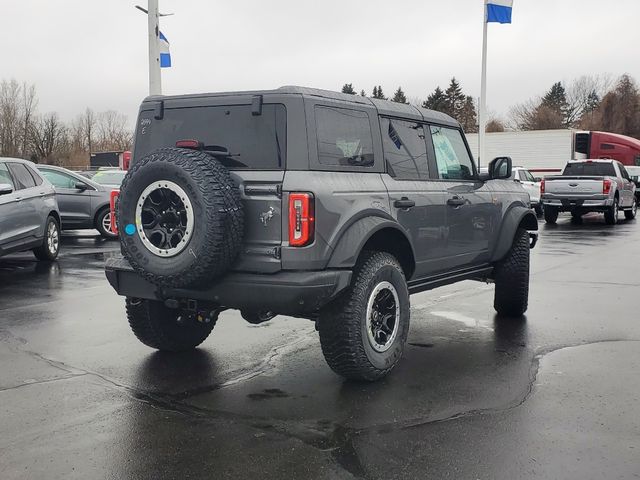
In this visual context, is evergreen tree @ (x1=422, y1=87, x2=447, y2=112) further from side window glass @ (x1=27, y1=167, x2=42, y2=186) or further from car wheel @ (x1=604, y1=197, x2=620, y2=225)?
side window glass @ (x1=27, y1=167, x2=42, y2=186)

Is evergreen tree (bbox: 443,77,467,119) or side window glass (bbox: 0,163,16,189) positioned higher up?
evergreen tree (bbox: 443,77,467,119)

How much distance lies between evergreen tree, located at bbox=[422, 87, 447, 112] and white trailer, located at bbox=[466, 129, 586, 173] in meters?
52.6

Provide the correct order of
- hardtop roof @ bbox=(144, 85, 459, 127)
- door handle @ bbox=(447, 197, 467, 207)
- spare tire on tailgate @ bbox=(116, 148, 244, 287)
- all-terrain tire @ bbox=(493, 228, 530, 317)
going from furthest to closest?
all-terrain tire @ bbox=(493, 228, 530, 317), door handle @ bbox=(447, 197, 467, 207), hardtop roof @ bbox=(144, 85, 459, 127), spare tire on tailgate @ bbox=(116, 148, 244, 287)

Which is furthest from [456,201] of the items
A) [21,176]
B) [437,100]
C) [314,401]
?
[437,100]

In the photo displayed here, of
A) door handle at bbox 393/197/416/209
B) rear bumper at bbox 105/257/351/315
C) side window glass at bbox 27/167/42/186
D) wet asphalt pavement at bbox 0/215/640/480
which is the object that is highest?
side window glass at bbox 27/167/42/186

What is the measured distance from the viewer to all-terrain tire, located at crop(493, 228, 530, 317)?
22.7 feet

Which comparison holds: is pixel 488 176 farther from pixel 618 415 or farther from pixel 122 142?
pixel 122 142

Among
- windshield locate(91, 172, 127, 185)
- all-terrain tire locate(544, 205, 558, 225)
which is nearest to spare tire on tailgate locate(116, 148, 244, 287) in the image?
windshield locate(91, 172, 127, 185)

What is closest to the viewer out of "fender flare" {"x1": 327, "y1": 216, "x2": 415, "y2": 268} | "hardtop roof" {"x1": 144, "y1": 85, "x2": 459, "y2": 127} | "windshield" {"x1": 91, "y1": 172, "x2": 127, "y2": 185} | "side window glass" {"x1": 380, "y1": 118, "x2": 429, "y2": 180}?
"fender flare" {"x1": 327, "y1": 216, "x2": 415, "y2": 268}

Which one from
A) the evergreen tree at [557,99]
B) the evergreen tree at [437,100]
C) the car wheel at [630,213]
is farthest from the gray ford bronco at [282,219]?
the evergreen tree at [557,99]

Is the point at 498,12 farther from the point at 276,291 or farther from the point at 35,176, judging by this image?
the point at 276,291

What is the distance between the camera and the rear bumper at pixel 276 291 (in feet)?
14.3

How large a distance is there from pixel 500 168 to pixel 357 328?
269 cm

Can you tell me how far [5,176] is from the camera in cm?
980
